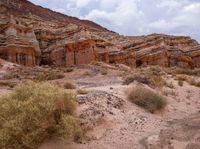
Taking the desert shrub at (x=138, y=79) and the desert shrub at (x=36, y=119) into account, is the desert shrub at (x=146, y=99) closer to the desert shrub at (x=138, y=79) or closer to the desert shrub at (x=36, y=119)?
the desert shrub at (x=138, y=79)

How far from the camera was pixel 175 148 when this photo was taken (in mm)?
10289

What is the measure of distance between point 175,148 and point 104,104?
127 inches

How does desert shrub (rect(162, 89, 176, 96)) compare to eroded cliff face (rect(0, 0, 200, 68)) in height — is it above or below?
below

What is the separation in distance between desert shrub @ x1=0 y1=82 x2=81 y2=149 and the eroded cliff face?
104ft

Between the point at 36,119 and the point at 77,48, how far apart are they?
36.5 metres

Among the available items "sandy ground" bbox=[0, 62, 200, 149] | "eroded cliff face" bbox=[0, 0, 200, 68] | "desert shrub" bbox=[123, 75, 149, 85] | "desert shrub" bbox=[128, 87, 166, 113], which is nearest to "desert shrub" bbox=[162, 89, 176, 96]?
"desert shrub" bbox=[123, 75, 149, 85]

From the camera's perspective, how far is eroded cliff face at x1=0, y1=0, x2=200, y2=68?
4281 centimetres

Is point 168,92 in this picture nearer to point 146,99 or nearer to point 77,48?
point 146,99

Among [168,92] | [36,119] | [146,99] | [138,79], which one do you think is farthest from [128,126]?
[138,79]

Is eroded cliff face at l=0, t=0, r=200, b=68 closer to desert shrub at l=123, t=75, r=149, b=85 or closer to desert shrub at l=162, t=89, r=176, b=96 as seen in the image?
desert shrub at l=123, t=75, r=149, b=85

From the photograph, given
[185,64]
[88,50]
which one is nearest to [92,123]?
[88,50]

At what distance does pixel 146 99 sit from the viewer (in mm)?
14570

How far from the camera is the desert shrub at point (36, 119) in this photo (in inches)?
363

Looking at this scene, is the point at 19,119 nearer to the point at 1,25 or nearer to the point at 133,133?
the point at 133,133
